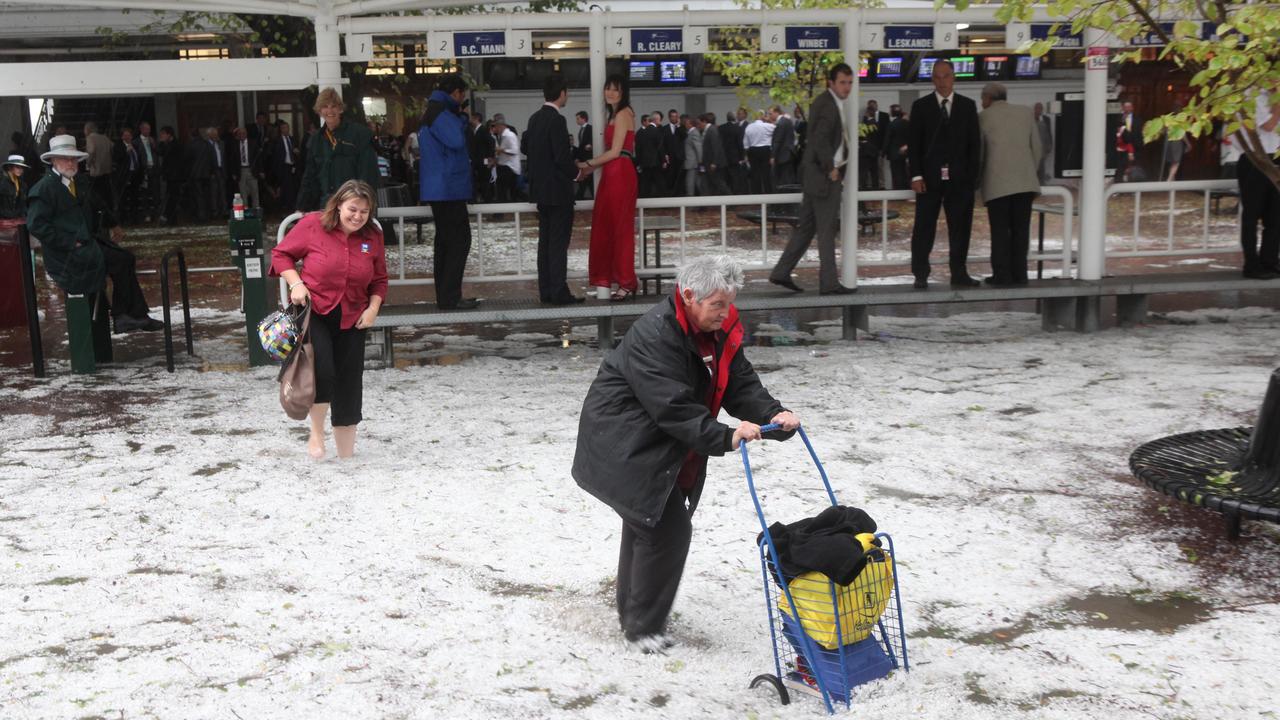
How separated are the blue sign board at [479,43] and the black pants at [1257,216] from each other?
22.0 ft

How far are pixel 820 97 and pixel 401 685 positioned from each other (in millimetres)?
7582

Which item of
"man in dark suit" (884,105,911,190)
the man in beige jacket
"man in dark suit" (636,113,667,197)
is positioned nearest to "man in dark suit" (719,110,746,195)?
"man in dark suit" (636,113,667,197)

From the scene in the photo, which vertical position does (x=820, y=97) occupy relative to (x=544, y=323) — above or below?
above

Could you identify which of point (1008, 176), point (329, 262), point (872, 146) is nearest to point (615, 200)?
point (1008, 176)

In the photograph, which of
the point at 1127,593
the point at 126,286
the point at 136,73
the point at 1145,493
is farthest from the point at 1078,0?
the point at 126,286

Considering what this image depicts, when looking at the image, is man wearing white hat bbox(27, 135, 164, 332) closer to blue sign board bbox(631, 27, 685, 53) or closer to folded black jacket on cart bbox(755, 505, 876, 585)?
blue sign board bbox(631, 27, 685, 53)

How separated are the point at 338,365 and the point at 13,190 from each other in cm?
755

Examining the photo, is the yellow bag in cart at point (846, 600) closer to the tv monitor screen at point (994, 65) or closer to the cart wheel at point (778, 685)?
the cart wheel at point (778, 685)

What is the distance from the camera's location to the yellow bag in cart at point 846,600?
473cm

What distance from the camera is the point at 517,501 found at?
7332mm

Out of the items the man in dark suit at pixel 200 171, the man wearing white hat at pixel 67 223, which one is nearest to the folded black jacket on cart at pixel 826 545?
the man wearing white hat at pixel 67 223

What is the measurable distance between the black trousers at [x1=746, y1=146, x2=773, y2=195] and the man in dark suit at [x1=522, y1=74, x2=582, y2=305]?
1564 centimetres

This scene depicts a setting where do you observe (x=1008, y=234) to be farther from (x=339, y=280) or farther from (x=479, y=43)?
(x=339, y=280)

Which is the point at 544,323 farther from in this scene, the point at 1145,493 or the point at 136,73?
the point at 1145,493
